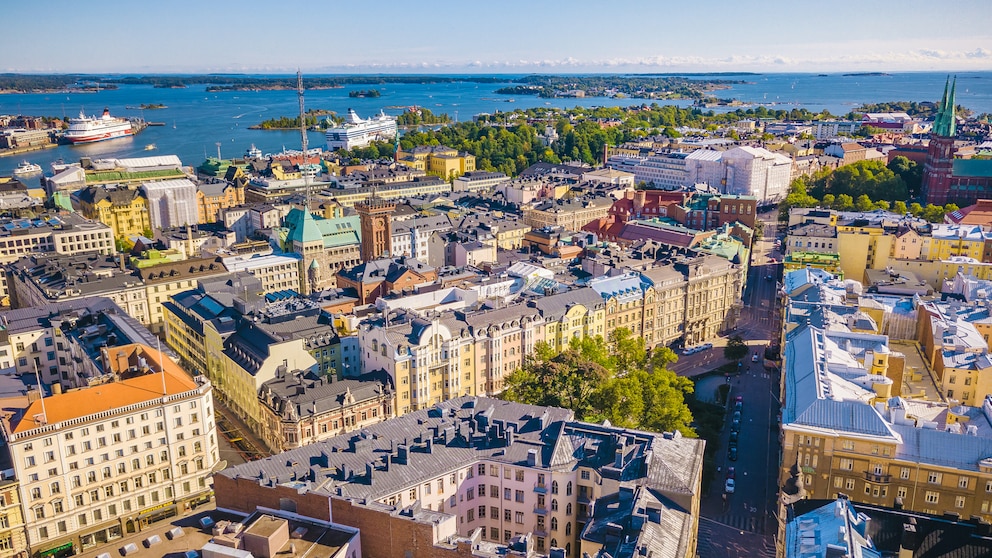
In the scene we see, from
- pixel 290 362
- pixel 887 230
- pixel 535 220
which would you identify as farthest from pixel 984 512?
pixel 535 220

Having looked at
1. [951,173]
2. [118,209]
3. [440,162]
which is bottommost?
[118,209]

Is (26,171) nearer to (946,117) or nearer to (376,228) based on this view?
(376,228)

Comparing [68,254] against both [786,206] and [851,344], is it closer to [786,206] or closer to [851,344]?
[851,344]

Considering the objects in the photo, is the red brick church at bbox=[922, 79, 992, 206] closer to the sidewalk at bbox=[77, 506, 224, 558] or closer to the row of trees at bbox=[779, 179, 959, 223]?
the row of trees at bbox=[779, 179, 959, 223]

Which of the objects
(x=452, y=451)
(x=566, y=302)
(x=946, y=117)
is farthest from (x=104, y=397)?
(x=946, y=117)

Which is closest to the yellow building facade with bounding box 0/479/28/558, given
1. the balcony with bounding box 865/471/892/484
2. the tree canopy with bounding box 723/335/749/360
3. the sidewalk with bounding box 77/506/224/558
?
the sidewalk with bounding box 77/506/224/558

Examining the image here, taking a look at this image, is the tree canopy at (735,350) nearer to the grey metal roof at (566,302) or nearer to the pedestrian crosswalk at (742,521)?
the grey metal roof at (566,302)
